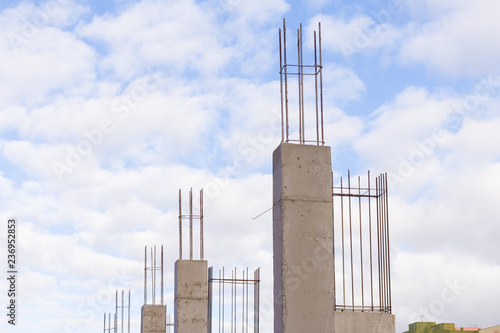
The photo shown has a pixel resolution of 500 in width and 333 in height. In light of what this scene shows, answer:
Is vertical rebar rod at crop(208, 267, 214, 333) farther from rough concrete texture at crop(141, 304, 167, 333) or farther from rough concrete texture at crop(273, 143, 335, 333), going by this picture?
rough concrete texture at crop(273, 143, 335, 333)

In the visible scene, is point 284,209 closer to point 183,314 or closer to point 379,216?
point 379,216

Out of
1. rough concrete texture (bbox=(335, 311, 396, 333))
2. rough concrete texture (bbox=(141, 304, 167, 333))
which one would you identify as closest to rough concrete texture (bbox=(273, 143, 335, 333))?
rough concrete texture (bbox=(335, 311, 396, 333))

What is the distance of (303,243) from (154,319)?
59.3 feet

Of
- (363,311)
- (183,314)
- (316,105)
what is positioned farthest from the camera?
(183,314)

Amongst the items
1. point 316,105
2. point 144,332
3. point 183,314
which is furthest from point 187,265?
point 316,105

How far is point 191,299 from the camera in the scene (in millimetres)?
19359

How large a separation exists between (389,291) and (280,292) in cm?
319

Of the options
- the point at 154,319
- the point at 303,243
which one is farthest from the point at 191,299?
the point at 303,243

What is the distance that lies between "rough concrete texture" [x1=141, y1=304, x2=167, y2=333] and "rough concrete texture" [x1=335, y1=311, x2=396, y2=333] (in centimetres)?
1591

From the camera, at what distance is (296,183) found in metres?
9.52

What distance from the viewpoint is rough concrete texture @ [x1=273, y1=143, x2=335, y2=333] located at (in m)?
9.39

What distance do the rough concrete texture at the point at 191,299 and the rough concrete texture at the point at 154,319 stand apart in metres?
7.17

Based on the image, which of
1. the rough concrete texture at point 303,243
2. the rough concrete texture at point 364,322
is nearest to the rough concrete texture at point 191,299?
the rough concrete texture at point 364,322

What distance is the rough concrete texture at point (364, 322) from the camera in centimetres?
1128
